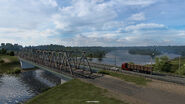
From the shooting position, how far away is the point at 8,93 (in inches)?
2082

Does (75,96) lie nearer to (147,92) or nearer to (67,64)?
(147,92)

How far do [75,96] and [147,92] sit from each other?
19016 millimetres

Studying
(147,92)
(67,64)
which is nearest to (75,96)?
(147,92)

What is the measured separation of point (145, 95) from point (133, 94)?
2.89 meters

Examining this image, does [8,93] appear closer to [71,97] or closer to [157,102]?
[71,97]

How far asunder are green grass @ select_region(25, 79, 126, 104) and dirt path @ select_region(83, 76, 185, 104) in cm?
341

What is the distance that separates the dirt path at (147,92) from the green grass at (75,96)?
3.41 meters

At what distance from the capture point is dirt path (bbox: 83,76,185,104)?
31.7 metres

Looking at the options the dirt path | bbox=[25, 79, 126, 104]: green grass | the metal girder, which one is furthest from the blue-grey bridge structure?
the dirt path

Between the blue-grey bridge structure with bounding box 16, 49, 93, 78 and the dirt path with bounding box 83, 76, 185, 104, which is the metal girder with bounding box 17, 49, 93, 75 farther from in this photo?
the dirt path with bounding box 83, 76, 185, 104

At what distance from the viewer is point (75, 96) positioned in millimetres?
35312

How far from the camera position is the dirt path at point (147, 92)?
31.7m

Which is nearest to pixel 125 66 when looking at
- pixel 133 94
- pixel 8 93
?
pixel 133 94

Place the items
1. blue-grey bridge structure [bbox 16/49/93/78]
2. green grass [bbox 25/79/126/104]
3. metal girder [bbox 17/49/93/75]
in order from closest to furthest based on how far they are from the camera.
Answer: green grass [bbox 25/79/126/104], blue-grey bridge structure [bbox 16/49/93/78], metal girder [bbox 17/49/93/75]
